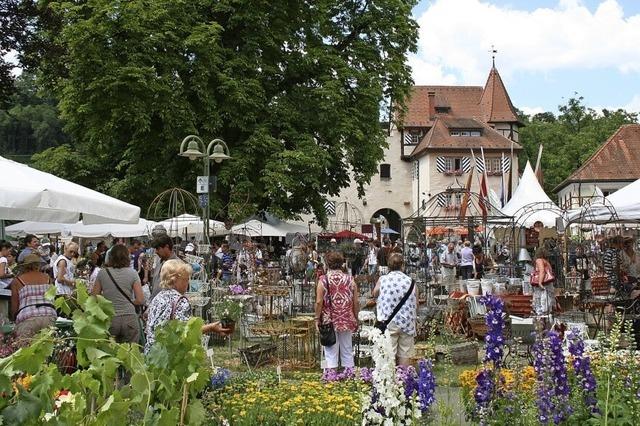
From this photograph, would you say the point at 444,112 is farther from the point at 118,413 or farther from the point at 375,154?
the point at 118,413

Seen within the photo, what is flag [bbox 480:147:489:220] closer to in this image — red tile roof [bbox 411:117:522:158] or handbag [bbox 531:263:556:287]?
handbag [bbox 531:263:556:287]

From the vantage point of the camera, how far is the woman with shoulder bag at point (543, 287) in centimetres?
1241

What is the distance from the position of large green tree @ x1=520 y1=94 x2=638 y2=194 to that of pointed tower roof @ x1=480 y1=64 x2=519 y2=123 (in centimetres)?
393

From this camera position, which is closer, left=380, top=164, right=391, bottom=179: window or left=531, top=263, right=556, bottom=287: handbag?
left=531, top=263, right=556, bottom=287: handbag

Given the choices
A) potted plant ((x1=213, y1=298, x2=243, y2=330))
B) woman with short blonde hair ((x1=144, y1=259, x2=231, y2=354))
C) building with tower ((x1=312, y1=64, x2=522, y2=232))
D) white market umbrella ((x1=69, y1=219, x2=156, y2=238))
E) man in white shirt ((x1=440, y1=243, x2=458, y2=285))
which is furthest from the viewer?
building with tower ((x1=312, y1=64, x2=522, y2=232))

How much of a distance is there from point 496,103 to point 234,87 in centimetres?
4381

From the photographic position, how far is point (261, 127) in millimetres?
23766

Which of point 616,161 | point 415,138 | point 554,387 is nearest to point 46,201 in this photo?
point 554,387

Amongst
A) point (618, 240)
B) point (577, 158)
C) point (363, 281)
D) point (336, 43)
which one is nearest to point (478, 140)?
point (577, 158)

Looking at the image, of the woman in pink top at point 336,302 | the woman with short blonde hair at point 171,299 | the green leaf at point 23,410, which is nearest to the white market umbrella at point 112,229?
the woman in pink top at point 336,302

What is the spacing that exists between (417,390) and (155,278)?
5.72 metres

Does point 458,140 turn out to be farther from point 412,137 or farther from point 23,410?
point 23,410

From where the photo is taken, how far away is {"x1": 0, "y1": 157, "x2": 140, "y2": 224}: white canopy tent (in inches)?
289

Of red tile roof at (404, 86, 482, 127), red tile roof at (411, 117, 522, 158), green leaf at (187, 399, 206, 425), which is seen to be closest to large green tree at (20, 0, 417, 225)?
green leaf at (187, 399, 206, 425)
